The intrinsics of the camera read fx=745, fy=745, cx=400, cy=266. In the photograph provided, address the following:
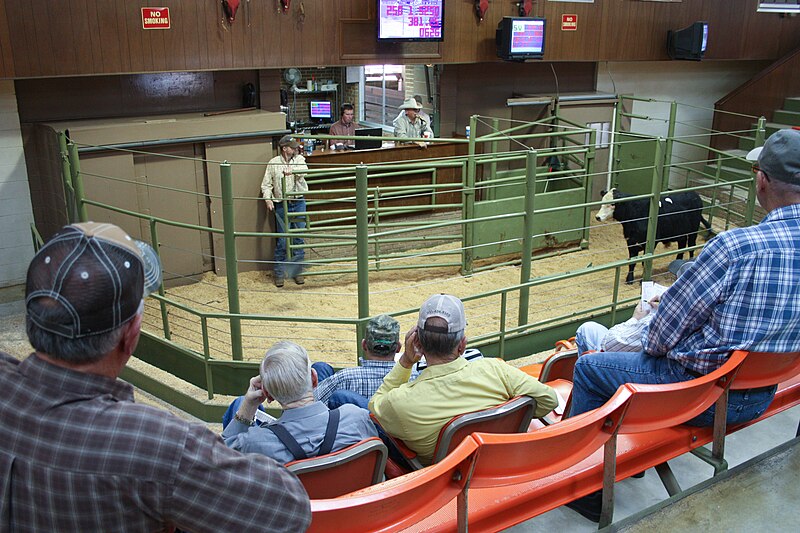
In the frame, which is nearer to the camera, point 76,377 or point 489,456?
point 76,377

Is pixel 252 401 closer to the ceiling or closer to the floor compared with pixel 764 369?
closer to the floor

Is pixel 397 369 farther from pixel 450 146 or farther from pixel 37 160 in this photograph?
pixel 450 146

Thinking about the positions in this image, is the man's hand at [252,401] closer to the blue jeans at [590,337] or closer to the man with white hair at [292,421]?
the man with white hair at [292,421]

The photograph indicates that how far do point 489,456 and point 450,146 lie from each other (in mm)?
8092

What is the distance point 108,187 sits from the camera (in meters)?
7.43

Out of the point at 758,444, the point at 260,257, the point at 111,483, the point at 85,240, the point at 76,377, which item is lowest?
the point at 260,257

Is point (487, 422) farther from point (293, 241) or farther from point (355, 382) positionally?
point (293, 241)

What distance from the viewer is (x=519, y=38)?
979cm

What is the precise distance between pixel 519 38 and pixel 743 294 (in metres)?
8.07

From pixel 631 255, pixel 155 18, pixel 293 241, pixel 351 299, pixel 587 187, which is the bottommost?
pixel 351 299

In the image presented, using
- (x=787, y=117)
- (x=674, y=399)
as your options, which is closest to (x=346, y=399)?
(x=674, y=399)

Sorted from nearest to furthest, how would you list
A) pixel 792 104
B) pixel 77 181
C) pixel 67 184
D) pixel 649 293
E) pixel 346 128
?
pixel 649 293
pixel 77 181
pixel 67 184
pixel 346 128
pixel 792 104

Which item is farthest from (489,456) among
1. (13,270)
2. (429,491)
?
(13,270)

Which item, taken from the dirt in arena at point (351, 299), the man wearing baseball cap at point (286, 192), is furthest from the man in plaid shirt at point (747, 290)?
the man wearing baseball cap at point (286, 192)
